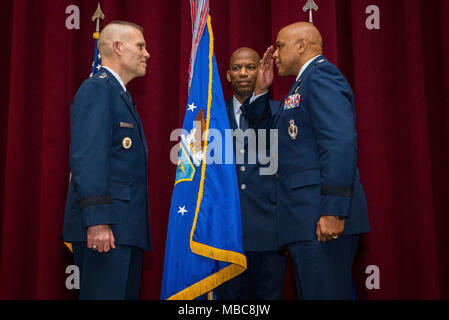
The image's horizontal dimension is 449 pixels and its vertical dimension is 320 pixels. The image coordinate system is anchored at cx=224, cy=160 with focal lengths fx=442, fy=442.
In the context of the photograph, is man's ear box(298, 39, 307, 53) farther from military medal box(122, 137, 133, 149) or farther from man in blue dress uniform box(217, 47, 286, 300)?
military medal box(122, 137, 133, 149)

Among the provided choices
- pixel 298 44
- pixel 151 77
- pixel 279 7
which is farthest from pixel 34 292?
pixel 279 7

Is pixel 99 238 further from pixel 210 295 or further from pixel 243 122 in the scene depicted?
pixel 243 122

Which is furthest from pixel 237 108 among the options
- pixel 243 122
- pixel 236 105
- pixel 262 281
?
pixel 262 281

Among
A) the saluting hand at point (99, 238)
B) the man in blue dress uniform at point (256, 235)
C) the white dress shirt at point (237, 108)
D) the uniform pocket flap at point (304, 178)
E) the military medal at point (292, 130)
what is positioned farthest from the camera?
the white dress shirt at point (237, 108)

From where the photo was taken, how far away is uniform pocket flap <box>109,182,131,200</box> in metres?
1.86

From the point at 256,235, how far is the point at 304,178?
638 millimetres

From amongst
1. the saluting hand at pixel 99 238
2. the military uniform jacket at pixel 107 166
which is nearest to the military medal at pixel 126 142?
the military uniform jacket at pixel 107 166

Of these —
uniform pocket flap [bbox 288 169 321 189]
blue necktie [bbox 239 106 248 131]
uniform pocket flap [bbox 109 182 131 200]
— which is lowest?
uniform pocket flap [bbox 109 182 131 200]

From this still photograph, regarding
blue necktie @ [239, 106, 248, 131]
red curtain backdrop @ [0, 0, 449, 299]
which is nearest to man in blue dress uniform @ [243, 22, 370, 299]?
blue necktie @ [239, 106, 248, 131]

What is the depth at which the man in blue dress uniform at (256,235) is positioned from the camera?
2.41 m

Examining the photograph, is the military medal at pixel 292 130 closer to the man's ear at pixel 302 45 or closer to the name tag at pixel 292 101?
the name tag at pixel 292 101

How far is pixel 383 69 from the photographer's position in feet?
10.3

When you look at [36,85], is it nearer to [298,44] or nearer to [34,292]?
[34,292]

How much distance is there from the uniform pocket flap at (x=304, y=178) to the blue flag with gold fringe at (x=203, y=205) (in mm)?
497
